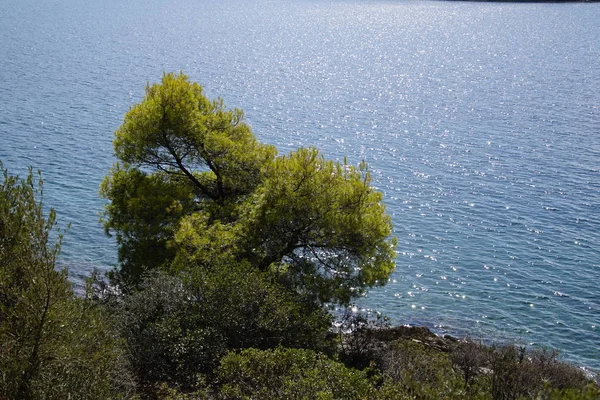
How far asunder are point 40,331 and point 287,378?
6.08 metres

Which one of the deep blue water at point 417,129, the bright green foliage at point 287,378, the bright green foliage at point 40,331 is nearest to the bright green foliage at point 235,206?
the bright green foliage at point 287,378

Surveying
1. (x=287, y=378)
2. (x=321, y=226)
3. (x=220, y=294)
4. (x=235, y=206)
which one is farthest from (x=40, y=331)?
(x=235, y=206)

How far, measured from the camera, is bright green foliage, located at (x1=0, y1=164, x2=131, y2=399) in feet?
50.9

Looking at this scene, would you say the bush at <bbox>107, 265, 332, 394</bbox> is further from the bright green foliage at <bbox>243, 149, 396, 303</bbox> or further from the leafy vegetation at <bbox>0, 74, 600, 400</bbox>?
the bright green foliage at <bbox>243, 149, 396, 303</bbox>

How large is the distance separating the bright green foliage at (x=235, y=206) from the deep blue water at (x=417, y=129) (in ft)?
27.8

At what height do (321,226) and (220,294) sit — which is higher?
(321,226)

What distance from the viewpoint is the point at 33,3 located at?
16788 centimetres

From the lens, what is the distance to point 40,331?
1577cm

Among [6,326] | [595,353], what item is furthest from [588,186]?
[6,326]

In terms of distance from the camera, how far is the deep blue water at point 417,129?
36.8 meters

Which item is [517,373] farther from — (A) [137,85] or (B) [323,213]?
(A) [137,85]

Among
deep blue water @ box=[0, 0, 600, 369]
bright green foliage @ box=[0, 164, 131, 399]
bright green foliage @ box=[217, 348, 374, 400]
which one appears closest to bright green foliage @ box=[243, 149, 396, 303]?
bright green foliage @ box=[217, 348, 374, 400]

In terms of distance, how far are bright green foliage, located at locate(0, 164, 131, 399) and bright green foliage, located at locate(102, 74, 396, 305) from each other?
7.47 m

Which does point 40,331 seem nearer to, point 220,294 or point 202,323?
point 202,323
